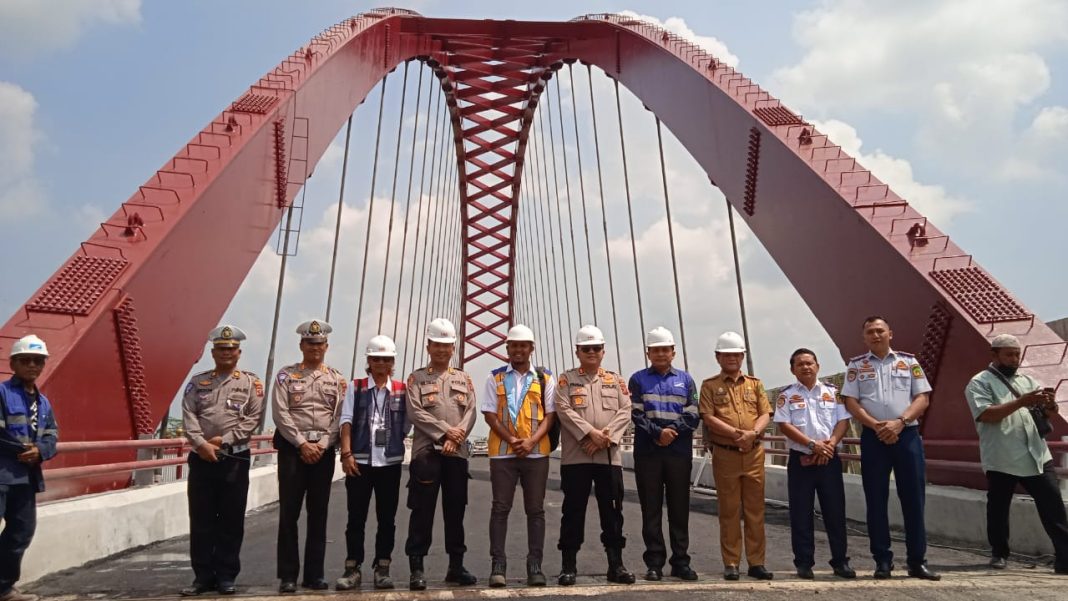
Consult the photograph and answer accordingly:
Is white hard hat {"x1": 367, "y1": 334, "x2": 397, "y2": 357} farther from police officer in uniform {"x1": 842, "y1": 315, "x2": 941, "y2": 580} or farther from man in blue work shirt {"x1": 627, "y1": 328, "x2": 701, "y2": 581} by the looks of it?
police officer in uniform {"x1": 842, "y1": 315, "x2": 941, "y2": 580}

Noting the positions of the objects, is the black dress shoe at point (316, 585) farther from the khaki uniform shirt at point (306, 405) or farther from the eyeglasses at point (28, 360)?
the eyeglasses at point (28, 360)

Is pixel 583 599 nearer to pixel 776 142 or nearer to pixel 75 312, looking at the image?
pixel 75 312

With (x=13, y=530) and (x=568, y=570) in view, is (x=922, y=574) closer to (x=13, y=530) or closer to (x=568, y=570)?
(x=568, y=570)

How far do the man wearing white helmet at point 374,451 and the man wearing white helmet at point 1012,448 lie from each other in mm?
3428

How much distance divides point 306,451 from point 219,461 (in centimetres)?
47

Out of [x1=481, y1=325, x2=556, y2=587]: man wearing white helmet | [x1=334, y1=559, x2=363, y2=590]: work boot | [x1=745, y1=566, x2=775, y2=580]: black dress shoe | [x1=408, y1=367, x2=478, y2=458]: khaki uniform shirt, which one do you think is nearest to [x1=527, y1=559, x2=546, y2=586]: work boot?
[x1=481, y1=325, x2=556, y2=587]: man wearing white helmet

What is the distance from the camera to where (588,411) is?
4.56 m

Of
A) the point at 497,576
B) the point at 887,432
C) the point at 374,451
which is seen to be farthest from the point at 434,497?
the point at 887,432

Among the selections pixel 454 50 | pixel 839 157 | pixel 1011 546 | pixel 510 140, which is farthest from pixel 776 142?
pixel 510 140

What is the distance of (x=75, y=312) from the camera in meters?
6.12

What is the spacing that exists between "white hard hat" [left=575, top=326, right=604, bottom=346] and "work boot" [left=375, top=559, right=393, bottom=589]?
5.36ft

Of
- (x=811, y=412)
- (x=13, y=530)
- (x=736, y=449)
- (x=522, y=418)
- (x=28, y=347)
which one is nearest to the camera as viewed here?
(x=13, y=530)

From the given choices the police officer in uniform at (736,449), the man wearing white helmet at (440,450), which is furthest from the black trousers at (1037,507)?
the man wearing white helmet at (440,450)

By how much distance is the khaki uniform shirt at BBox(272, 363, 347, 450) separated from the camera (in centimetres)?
436
